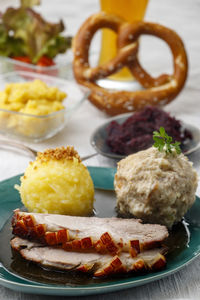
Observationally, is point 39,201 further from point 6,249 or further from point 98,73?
point 98,73

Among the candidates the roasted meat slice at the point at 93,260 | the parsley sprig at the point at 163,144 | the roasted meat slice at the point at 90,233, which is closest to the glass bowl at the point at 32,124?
the parsley sprig at the point at 163,144

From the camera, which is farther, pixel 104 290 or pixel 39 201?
pixel 39 201

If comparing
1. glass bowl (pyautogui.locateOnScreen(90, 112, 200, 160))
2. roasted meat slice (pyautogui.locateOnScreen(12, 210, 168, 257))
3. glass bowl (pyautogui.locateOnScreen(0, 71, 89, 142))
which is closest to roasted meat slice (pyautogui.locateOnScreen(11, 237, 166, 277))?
roasted meat slice (pyautogui.locateOnScreen(12, 210, 168, 257))

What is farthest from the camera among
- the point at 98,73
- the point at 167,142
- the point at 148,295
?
the point at 98,73

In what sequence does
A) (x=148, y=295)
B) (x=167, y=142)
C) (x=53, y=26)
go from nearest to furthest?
1. (x=148, y=295)
2. (x=167, y=142)
3. (x=53, y=26)

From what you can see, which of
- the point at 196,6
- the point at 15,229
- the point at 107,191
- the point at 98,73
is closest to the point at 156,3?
the point at 196,6

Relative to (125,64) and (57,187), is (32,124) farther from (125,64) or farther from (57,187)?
(57,187)

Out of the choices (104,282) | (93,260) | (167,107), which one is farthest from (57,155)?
(167,107)
